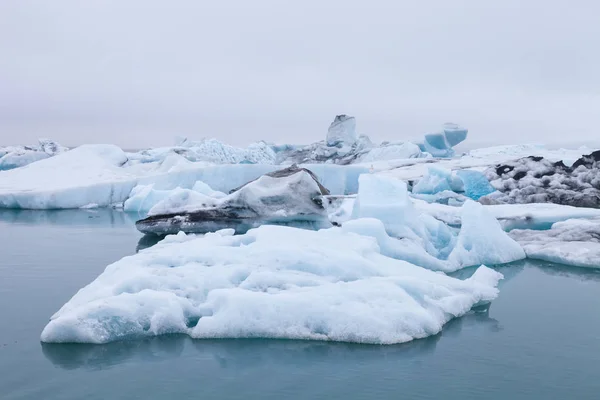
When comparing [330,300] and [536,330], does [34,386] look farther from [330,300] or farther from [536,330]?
[536,330]

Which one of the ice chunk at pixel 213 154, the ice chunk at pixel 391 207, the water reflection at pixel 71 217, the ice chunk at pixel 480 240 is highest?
the ice chunk at pixel 391 207

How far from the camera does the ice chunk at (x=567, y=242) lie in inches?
347

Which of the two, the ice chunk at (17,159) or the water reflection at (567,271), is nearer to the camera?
the water reflection at (567,271)

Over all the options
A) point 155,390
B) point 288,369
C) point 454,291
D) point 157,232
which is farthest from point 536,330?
point 157,232

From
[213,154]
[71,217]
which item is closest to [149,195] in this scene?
[71,217]

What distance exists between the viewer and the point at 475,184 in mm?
18125

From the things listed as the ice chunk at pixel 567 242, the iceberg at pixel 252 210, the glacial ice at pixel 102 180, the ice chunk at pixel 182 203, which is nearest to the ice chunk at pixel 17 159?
the glacial ice at pixel 102 180

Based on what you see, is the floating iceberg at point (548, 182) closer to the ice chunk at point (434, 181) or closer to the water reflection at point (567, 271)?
the ice chunk at point (434, 181)

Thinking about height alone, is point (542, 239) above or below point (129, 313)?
below

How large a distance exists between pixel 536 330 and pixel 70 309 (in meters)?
4.53

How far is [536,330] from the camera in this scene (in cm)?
551

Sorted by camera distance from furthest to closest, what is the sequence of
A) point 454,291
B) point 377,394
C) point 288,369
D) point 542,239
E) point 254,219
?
point 254,219 → point 542,239 → point 454,291 → point 288,369 → point 377,394

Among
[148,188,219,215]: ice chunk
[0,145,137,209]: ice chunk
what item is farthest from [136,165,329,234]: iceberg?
[0,145,137,209]: ice chunk

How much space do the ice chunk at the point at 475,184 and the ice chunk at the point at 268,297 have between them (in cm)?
1178
